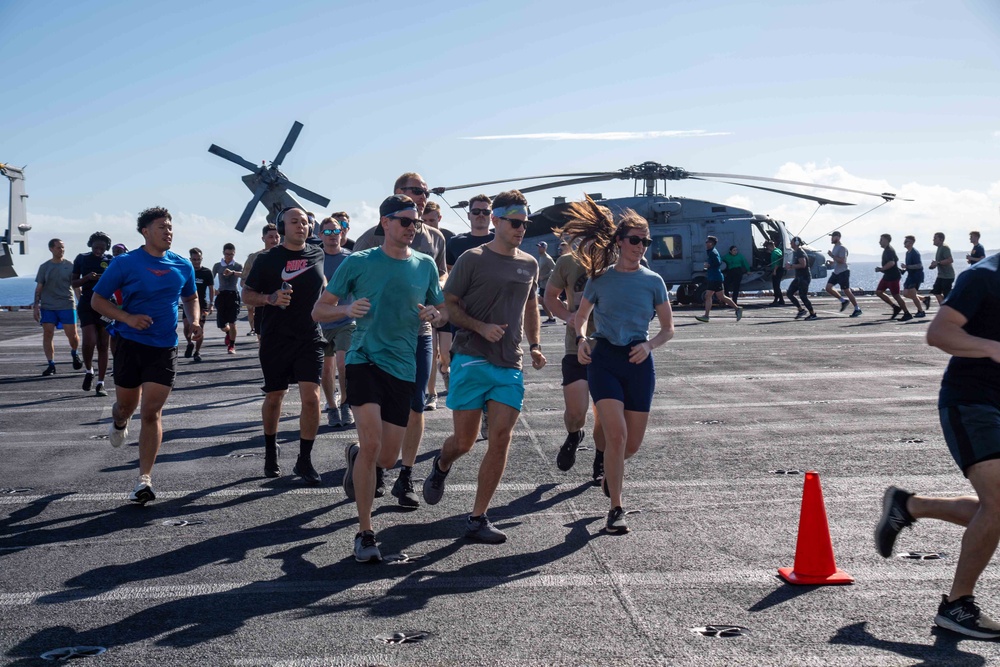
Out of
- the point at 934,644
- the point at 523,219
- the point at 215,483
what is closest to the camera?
the point at 934,644

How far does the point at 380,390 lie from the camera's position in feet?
18.7

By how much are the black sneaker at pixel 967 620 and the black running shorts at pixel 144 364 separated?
16.7 ft

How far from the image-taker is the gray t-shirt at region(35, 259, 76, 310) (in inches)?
590

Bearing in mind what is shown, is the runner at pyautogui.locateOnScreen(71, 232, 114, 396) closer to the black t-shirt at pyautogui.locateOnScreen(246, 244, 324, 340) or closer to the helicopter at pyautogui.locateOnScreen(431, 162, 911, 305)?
the black t-shirt at pyautogui.locateOnScreen(246, 244, 324, 340)

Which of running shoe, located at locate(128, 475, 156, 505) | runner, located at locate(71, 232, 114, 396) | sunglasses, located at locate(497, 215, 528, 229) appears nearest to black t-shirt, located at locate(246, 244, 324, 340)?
running shoe, located at locate(128, 475, 156, 505)

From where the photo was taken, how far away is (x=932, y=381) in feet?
41.0

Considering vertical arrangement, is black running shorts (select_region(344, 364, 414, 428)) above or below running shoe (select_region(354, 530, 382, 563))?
above

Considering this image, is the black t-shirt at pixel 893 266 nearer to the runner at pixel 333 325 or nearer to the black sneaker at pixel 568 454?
the runner at pixel 333 325

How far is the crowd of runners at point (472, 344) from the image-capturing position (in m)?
4.31

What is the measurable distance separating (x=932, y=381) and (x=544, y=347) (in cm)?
761

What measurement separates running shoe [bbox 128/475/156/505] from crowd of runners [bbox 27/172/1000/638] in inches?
0.5

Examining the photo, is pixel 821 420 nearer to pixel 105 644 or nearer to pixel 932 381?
pixel 932 381

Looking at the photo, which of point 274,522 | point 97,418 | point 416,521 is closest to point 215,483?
point 274,522

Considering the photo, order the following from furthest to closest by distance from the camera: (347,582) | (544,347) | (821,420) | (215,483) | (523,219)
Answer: (544,347) → (821,420) → (215,483) → (523,219) → (347,582)
